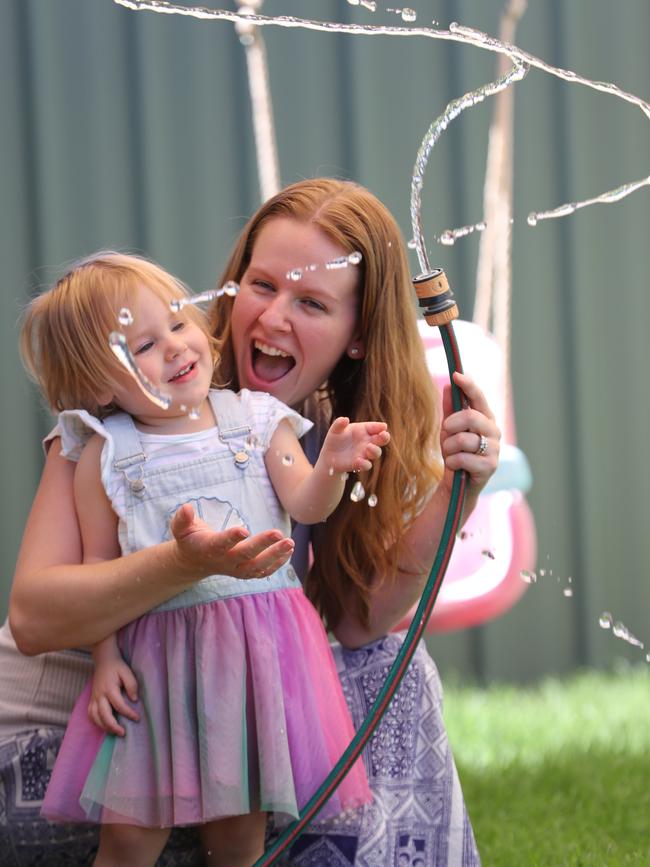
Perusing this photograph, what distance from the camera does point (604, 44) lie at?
3156 millimetres

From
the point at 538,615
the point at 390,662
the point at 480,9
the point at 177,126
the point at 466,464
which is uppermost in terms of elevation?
the point at 480,9

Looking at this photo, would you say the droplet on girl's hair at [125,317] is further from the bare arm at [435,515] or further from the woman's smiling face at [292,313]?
the bare arm at [435,515]

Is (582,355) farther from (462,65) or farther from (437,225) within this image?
(462,65)

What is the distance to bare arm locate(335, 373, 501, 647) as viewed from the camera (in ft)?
4.26

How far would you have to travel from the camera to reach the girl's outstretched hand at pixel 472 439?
129cm

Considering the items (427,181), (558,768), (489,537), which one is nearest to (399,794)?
(558,768)

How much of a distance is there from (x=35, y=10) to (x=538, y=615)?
186cm

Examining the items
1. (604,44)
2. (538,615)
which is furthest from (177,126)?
(538,615)

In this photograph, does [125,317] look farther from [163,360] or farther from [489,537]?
[489,537]

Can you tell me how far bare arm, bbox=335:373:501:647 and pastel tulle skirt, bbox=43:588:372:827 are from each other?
0.21m

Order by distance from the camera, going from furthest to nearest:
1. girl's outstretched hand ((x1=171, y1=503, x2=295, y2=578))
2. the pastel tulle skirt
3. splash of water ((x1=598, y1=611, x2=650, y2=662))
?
splash of water ((x1=598, y1=611, x2=650, y2=662)), the pastel tulle skirt, girl's outstretched hand ((x1=171, y1=503, x2=295, y2=578))

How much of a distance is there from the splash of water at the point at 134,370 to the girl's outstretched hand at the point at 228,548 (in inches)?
6.2

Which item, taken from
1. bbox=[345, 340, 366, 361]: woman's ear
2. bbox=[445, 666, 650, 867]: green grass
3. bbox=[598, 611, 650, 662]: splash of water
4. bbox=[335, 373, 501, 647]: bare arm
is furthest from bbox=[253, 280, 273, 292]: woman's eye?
bbox=[445, 666, 650, 867]: green grass

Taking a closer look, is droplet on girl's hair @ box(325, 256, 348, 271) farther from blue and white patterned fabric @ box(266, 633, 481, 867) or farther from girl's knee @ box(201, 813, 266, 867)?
girl's knee @ box(201, 813, 266, 867)
